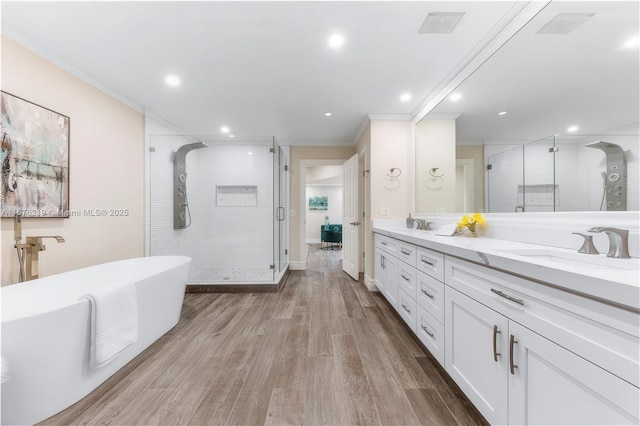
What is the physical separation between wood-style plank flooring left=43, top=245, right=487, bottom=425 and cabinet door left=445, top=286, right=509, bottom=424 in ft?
0.66

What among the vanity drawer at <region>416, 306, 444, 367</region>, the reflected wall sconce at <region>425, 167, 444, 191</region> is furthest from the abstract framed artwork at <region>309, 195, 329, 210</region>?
the vanity drawer at <region>416, 306, 444, 367</region>

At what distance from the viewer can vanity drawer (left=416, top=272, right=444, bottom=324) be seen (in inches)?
60.4

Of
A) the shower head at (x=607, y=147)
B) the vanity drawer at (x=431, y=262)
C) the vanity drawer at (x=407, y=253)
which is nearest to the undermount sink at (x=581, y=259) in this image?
the vanity drawer at (x=431, y=262)

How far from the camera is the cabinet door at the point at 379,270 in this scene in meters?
2.86

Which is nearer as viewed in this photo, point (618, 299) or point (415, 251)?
point (618, 299)

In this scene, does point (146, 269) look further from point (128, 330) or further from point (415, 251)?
point (415, 251)

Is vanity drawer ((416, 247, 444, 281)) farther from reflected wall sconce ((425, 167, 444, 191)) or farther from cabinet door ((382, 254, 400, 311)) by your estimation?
reflected wall sconce ((425, 167, 444, 191))

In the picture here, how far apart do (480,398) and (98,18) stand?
330 centimetres

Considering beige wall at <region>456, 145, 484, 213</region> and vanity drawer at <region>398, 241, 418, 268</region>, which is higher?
beige wall at <region>456, 145, 484, 213</region>

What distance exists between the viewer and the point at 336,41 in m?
1.85

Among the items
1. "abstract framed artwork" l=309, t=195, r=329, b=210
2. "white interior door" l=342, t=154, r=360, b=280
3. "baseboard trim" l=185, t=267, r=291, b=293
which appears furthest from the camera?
"abstract framed artwork" l=309, t=195, r=329, b=210

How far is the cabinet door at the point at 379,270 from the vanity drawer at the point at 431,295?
3.29ft

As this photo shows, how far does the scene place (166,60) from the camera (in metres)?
2.11

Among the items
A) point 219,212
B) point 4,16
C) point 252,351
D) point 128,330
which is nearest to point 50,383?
point 128,330
